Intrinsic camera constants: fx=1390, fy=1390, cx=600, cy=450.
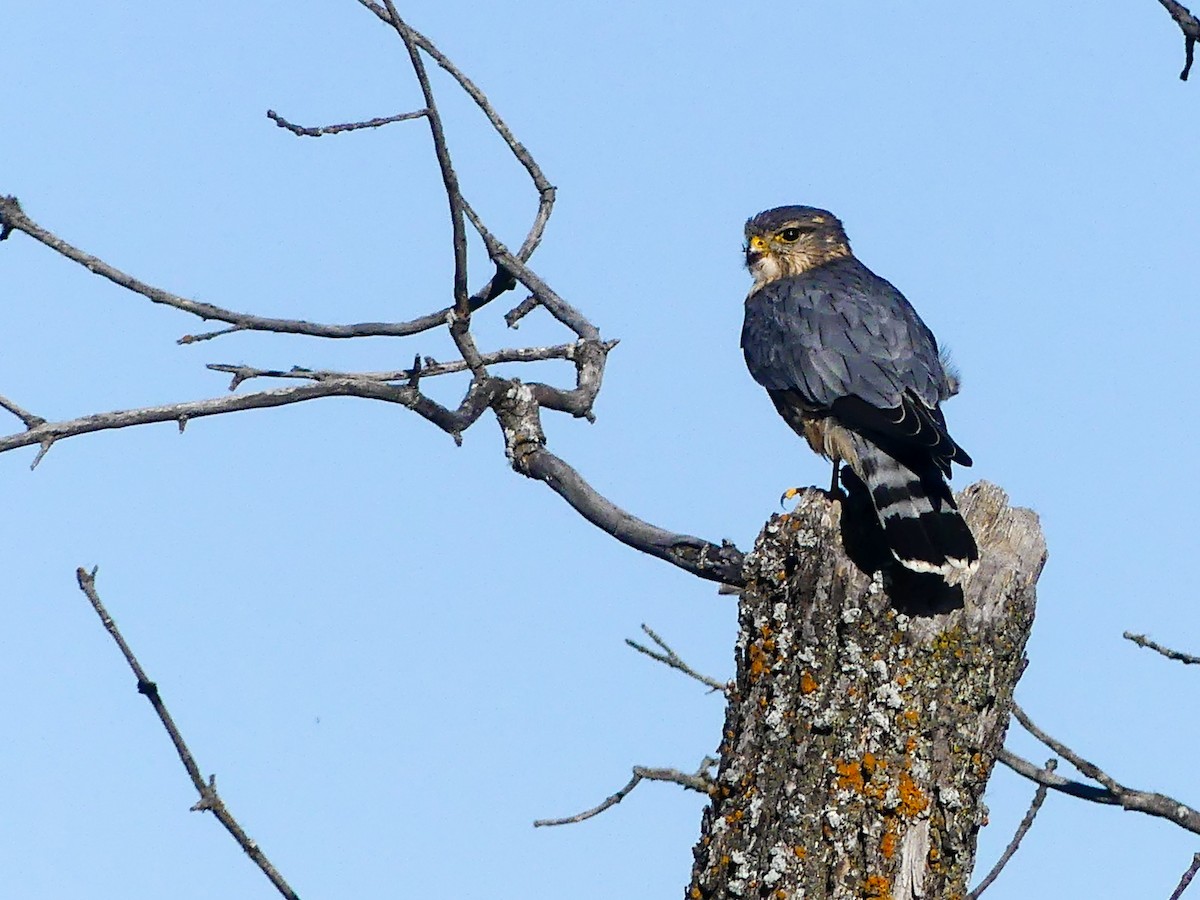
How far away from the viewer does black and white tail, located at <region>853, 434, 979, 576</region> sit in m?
2.49

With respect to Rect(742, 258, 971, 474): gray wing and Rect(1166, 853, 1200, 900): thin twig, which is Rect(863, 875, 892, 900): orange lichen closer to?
→ Rect(1166, 853, 1200, 900): thin twig

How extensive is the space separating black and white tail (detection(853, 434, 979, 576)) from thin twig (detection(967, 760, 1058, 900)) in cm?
42

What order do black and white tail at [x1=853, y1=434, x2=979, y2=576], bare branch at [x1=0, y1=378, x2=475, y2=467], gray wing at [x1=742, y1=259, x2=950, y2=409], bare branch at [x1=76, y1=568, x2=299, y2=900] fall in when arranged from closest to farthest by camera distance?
bare branch at [x1=76, y1=568, x2=299, y2=900] → black and white tail at [x1=853, y1=434, x2=979, y2=576] → bare branch at [x1=0, y1=378, x2=475, y2=467] → gray wing at [x1=742, y1=259, x2=950, y2=409]

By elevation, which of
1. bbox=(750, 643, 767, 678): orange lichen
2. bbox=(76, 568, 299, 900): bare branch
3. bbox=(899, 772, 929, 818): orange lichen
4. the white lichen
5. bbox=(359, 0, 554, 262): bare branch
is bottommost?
bbox=(76, 568, 299, 900): bare branch

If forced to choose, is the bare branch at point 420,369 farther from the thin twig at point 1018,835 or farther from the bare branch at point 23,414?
the thin twig at point 1018,835

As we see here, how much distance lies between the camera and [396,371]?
2.96 m

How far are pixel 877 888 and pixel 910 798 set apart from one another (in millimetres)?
162

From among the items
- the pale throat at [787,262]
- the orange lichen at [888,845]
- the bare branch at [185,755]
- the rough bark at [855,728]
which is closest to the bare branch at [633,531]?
the rough bark at [855,728]

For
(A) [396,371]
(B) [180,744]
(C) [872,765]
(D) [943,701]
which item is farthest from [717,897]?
(A) [396,371]

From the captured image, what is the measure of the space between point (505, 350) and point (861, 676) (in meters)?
1.29

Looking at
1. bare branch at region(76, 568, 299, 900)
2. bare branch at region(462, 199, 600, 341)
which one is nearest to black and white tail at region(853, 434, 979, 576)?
bare branch at region(462, 199, 600, 341)

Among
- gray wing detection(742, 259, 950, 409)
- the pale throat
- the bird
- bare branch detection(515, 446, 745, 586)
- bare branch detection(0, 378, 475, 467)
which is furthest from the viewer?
the pale throat

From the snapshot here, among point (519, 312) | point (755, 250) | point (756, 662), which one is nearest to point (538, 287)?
point (519, 312)

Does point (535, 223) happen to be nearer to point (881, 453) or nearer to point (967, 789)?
point (881, 453)
